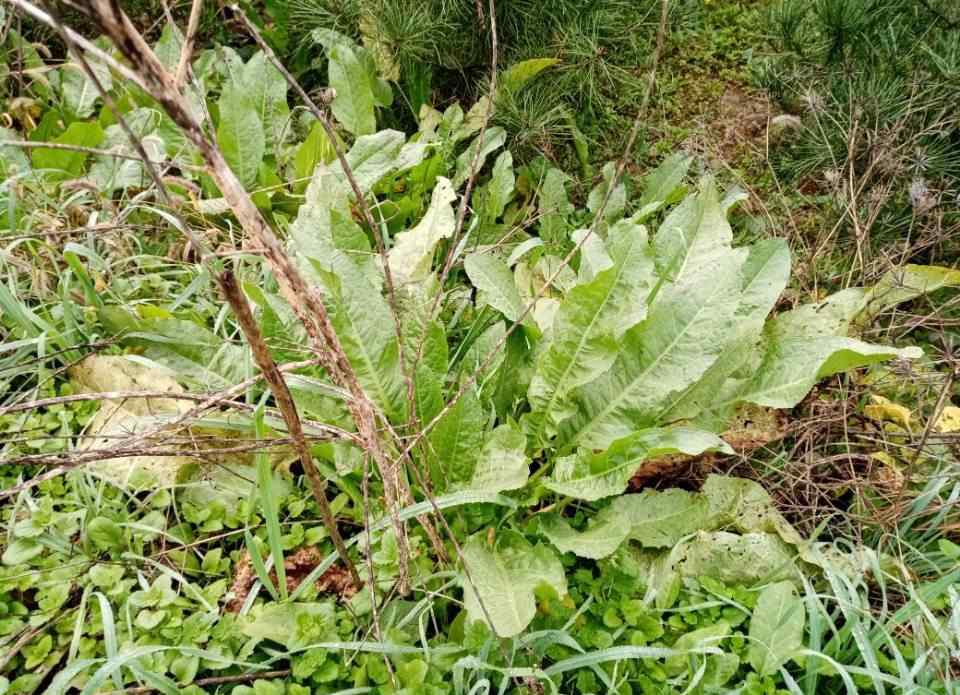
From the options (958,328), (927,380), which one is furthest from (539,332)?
(958,328)

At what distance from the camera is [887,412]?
1.76m

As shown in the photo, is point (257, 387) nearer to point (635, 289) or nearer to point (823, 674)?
point (635, 289)

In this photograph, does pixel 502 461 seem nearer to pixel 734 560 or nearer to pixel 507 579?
pixel 507 579

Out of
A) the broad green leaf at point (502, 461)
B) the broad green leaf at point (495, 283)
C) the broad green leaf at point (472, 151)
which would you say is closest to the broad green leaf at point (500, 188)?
the broad green leaf at point (472, 151)

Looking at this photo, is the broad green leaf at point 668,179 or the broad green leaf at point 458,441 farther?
the broad green leaf at point 668,179

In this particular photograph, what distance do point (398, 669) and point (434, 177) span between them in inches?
58.0

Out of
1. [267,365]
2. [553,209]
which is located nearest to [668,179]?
[553,209]

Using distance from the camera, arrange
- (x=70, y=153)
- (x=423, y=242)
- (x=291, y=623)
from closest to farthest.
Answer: (x=291, y=623)
(x=423, y=242)
(x=70, y=153)

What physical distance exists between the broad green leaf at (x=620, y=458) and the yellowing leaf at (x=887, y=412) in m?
0.64

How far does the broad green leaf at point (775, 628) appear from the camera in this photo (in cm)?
128

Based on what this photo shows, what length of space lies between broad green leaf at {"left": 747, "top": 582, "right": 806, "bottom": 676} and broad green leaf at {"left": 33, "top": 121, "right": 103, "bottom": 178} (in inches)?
82.0

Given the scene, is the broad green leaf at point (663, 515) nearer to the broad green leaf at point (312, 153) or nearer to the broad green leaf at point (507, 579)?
the broad green leaf at point (507, 579)

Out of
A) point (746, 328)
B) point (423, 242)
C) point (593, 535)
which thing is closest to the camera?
point (593, 535)

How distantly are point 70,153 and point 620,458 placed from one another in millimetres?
1785
